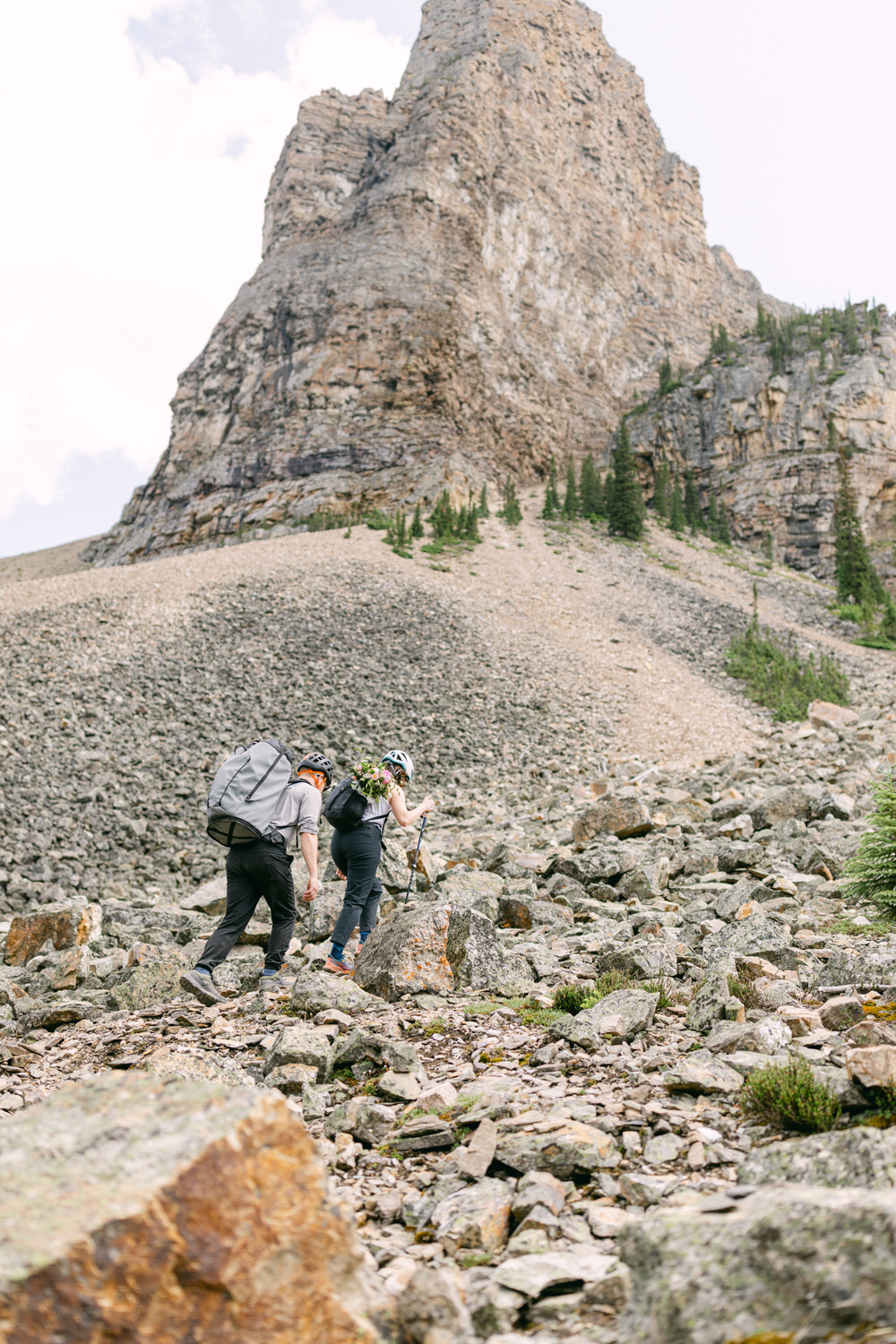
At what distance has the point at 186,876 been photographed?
34.5ft

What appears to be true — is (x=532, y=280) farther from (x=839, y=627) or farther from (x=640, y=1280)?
(x=640, y=1280)

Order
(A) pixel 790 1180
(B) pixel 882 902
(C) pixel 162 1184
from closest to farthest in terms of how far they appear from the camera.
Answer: (C) pixel 162 1184
(A) pixel 790 1180
(B) pixel 882 902

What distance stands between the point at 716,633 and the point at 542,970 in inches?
983

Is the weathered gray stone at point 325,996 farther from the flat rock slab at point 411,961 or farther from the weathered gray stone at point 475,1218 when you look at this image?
the weathered gray stone at point 475,1218

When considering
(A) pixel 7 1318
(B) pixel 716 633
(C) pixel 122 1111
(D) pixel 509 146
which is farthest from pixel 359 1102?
(D) pixel 509 146

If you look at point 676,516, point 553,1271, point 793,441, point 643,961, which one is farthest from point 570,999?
point 793,441

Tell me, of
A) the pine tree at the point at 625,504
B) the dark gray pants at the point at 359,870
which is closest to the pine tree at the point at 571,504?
the pine tree at the point at 625,504

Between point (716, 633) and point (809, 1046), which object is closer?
point (809, 1046)

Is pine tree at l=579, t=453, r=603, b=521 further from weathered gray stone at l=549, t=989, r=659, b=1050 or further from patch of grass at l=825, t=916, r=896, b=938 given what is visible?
weathered gray stone at l=549, t=989, r=659, b=1050

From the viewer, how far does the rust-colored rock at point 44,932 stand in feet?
24.5

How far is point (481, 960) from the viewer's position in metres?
5.80

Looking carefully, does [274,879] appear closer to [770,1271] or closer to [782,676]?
[770,1271]

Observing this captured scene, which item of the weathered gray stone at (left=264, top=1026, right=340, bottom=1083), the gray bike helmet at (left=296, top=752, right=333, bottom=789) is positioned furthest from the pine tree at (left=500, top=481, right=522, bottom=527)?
the weathered gray stone at (left=264, top=1026, right=340, bottom=1083)

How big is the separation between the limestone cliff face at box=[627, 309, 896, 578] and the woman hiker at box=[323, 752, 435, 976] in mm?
56714
